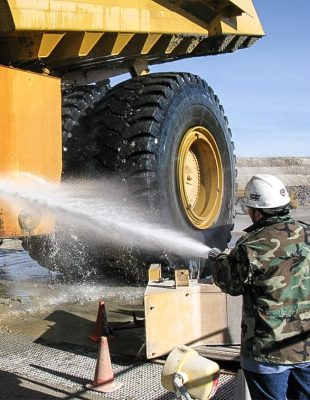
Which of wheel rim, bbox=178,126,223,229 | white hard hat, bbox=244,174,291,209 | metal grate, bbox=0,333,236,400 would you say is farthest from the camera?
wheel rim, bbox=178,126,223,229

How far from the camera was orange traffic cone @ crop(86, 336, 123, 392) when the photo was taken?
3.91 meters

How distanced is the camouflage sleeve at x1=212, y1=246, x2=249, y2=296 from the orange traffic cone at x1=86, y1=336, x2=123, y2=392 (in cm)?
142

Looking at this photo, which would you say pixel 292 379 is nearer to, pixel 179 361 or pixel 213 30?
pixel 179 361

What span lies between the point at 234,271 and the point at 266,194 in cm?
41

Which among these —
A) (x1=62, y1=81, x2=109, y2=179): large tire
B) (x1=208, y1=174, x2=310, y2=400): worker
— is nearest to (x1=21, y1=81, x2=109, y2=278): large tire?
(x1=62, y1=81, x2=109, y2=179): large tire

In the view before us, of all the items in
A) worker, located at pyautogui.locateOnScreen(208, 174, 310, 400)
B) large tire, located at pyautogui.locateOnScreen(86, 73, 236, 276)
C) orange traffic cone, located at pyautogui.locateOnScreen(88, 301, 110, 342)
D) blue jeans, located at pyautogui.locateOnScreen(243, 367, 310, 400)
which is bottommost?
orange traffic cone, located at pyautogui.locateOnScreen(88, 301, 110, 342)

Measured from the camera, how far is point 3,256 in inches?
428

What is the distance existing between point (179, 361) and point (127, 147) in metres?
3.22

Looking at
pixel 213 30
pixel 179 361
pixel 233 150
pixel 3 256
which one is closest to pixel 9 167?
pixel 179 361

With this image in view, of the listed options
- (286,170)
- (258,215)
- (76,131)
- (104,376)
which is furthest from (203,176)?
(286,170)

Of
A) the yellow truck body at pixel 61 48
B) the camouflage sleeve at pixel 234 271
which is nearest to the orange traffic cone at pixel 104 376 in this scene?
the yellow truck body at pixel 61 48

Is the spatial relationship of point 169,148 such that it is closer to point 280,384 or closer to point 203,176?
point 203,176

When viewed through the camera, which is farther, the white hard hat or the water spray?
the water spray

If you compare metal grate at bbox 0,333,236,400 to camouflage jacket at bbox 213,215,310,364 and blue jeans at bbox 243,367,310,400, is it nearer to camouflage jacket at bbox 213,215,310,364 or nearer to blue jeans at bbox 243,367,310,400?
blue jeans at bbox 243,367,310,400
